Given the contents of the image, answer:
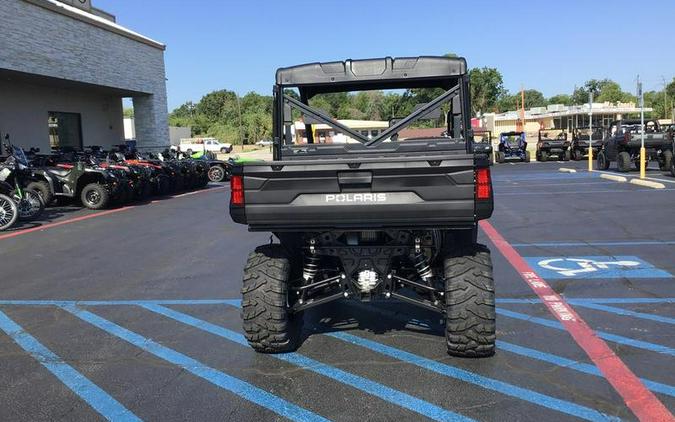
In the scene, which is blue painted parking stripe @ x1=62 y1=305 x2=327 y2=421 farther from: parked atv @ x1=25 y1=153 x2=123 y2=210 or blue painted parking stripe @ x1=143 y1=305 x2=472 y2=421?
parked atv @ x1=25 y1=153 x2=123 y2=210

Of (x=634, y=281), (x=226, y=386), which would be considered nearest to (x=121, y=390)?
(x=226, y=386)

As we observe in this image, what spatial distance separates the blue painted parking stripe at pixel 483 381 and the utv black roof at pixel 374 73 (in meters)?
2.19

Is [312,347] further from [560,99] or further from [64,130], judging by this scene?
[560,99]

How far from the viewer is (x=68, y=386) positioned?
13.4 feet

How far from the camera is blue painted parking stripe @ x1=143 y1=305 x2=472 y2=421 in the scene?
3.54 metres

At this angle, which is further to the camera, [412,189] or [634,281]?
[634,281]

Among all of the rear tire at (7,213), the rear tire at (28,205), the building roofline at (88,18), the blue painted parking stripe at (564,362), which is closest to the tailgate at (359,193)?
the blue painted parking stripe at (564,362)

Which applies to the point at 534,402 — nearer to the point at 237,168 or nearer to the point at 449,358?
the point at 449,358

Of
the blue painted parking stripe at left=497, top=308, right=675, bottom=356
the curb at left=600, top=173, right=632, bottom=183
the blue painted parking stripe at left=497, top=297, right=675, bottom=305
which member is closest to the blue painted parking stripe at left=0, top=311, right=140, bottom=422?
the blue painted parking stripe at left=497, top=308, right=675, bottom=356

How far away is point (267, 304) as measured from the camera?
14.4ft

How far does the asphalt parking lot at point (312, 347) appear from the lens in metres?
3.69

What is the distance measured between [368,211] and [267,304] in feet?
3.51

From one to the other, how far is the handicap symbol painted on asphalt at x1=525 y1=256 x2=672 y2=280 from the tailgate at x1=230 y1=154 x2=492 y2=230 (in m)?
3.36

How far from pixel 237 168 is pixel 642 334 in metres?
3.40
